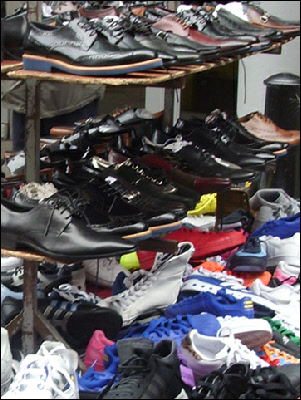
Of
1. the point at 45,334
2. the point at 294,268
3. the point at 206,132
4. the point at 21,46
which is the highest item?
the point at 21,46

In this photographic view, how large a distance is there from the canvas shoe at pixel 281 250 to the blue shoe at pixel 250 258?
16 millimetres

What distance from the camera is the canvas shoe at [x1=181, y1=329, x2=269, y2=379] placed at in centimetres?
146

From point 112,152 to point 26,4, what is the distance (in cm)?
71

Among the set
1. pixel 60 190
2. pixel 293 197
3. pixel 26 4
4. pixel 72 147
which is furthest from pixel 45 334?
pixel 26 4

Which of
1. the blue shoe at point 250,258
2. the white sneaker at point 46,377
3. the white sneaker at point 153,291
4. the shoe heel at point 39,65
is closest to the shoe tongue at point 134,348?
the white sneaker at point 46,377

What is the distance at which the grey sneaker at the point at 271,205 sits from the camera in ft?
5.07

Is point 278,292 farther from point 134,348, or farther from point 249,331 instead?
point 134,348

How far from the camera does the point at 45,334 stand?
154cm

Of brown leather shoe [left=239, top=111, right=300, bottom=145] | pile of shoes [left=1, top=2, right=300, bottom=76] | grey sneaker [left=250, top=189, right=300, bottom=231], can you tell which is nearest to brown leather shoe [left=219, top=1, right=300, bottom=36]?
pile of shoes [left=1, top=2, right=300, bottom=76]

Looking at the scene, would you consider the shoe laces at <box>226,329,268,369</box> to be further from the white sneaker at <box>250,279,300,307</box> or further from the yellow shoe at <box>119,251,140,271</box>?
the yellow shoe at <box>119,251,140,271</box>

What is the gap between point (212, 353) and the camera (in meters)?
1.52

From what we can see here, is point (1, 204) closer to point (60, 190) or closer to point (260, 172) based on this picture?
point (60, 190)

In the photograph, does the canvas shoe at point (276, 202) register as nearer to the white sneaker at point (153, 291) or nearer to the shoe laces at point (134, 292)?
the white sneaker at point (153, 291)

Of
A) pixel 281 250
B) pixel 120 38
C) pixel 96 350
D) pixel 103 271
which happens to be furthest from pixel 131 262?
pixel 120 38
